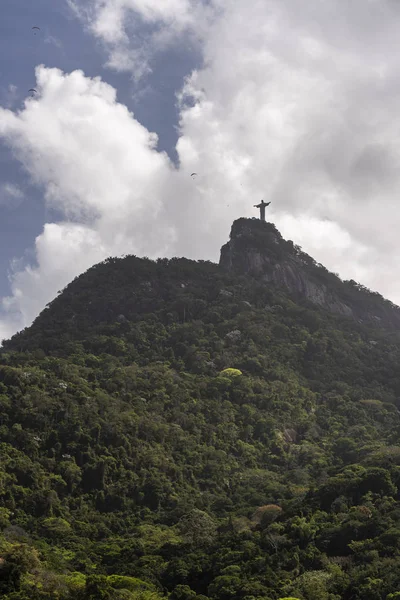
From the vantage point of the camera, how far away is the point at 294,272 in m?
123

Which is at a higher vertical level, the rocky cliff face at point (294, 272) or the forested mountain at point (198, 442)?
the rocky cliff face at point (294, 272)

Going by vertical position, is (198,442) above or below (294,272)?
below

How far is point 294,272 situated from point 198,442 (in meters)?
60.7

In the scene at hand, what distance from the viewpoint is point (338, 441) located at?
7169 centimetres

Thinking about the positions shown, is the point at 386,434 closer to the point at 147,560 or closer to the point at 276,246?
the point at 147,560

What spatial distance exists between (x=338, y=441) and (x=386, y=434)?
302 inches

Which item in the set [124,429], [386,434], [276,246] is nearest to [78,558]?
[124,429]

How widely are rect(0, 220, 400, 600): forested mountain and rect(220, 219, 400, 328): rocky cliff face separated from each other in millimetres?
949

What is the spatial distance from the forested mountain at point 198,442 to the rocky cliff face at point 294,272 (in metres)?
0.95

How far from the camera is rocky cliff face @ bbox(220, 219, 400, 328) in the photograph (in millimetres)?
121438

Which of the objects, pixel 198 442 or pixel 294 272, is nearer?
pixel 198 442

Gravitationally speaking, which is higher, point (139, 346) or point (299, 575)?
point (139, 346)

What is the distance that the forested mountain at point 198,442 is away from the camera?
40.8 metres

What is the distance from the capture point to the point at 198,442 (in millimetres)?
68438
